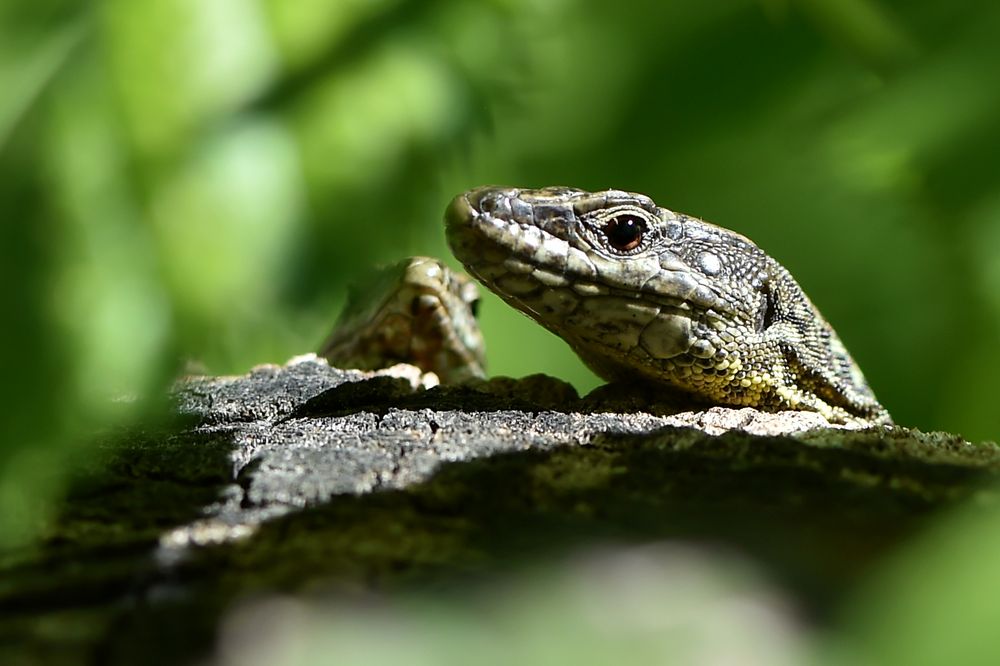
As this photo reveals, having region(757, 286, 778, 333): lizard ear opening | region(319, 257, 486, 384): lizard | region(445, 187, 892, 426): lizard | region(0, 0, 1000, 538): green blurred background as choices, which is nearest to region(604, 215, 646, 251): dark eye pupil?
region(445, 187, 892, 426): lizard

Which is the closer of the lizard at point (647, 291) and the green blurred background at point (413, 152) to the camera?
the green blurred background at point (413, 152)

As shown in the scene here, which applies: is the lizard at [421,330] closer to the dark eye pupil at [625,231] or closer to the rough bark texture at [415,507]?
the dark eye pupil at [625,231]

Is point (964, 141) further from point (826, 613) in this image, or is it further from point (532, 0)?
point (826, 613)

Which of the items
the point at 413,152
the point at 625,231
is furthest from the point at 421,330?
the point at 413,152

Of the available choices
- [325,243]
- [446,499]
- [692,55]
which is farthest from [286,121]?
[446,499]

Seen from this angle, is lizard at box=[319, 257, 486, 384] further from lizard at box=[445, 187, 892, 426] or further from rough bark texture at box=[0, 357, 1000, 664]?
rough bark texture at box=[0, 357, 1000, 664]

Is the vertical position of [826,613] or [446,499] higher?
[446,499]

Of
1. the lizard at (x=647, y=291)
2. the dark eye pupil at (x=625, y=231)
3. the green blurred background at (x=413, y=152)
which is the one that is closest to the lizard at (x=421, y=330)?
the lizard at (x=647, y=291)

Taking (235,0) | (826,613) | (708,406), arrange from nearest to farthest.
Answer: (235,0) → (826,613) → (708,406)
